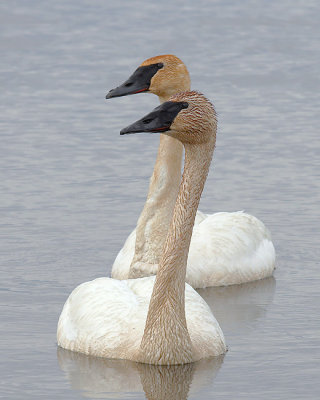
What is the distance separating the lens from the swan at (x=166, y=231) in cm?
1287

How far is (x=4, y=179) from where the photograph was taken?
15.6m

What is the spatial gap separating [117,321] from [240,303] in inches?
82.0

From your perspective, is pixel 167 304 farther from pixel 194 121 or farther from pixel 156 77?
pixel 156 77

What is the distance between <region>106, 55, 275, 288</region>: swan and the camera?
12.9 meters

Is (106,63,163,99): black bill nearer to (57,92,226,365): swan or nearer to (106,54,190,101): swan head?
(106,54,190,101): swan head

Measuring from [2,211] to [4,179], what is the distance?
1265mm

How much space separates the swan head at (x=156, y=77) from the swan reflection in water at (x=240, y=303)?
5.93 feet

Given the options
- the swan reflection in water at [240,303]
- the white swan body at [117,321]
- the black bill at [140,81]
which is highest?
the black bill at [140,81]

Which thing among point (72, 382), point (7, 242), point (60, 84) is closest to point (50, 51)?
point (60, 84)

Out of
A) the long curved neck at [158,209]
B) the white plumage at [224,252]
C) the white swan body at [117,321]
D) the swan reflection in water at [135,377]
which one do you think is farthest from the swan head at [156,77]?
the swan reflection in water at [135,377]

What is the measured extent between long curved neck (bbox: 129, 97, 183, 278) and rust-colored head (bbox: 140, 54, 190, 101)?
0.18m

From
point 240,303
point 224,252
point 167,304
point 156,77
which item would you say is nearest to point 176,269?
point 167,304

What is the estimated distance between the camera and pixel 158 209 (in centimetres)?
1319

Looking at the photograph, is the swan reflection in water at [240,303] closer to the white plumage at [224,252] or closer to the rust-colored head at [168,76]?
the white plumage at [224,252]
